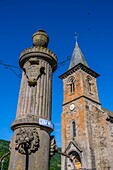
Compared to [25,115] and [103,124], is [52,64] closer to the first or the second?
[25,115]

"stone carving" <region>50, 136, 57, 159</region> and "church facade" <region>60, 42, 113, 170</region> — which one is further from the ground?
"church facade" <region>60, 42, 113, 170</region>

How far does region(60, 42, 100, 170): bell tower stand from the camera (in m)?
19.7

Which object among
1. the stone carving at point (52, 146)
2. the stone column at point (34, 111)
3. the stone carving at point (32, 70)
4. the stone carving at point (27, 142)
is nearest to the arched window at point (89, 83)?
the stone column at point (34, 111)

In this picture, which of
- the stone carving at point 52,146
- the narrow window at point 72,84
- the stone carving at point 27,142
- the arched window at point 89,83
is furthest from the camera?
the narrow window at point 72,84

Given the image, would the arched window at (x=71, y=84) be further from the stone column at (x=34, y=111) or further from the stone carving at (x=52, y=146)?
the stone carving at (x=52, y=146)

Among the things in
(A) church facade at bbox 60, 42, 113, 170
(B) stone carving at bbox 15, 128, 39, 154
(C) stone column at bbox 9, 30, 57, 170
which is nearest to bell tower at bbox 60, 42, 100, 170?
(A) church facade at bbox 60, 42, 113, 170

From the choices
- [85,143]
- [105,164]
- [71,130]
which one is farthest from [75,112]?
[105,164]

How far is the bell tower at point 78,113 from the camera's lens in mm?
19734

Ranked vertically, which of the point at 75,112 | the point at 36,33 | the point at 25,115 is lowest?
the point at 25,115

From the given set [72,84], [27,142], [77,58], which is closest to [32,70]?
[27,142]

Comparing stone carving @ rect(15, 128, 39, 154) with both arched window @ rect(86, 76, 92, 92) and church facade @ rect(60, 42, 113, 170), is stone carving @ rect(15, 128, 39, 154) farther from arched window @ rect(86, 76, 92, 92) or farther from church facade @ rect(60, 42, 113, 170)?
arched window @ rect(86, 76, 92, 92)

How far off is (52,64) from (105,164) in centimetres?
1745

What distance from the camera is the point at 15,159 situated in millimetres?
3721

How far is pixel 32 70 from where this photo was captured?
4.73m
